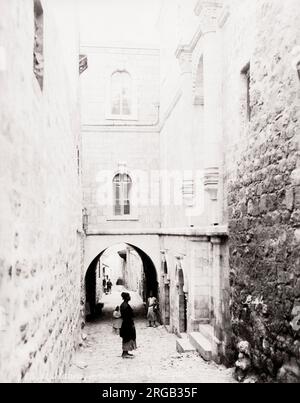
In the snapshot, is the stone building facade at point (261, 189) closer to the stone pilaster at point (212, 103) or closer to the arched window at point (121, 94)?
the stone pilaster at point (212, 103)

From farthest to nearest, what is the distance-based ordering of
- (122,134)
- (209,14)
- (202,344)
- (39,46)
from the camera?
(122,134), (209,14), (202,344), (39,46)

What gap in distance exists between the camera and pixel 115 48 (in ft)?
56.3

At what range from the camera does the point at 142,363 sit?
30.1 feet

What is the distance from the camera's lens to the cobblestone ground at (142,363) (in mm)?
6602

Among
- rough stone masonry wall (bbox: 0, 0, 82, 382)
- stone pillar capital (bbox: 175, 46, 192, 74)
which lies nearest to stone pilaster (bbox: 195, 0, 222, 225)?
stone pillar capital (bbox: 175, 46, 192, 74)

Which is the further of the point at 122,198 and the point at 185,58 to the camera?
the point at 122,198

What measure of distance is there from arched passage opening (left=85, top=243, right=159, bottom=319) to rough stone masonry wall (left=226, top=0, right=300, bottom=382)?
431 inches

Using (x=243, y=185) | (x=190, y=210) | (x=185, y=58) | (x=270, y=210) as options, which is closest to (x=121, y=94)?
(x=185, y=58)

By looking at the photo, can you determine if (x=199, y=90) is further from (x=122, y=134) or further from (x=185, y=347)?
(x=122, y=134)

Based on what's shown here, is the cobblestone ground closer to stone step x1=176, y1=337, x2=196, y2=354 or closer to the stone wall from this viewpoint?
stone step x1=176, y1=337, x2=196, y2=354

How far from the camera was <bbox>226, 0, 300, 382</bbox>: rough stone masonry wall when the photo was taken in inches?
169

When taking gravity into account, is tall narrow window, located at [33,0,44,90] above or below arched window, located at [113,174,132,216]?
above

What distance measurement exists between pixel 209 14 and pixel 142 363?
290 inches
